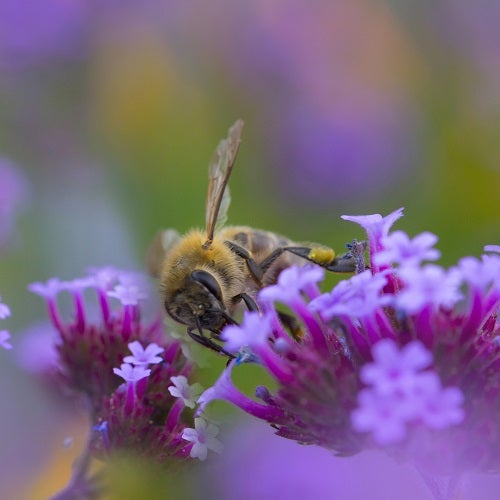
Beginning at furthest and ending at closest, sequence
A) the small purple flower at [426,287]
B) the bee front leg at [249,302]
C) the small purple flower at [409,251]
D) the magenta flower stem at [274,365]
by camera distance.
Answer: the bee front leg at [249,302] < the magenta flower stem at [274,365] < the small purple flower at [409,251] < the small purple flower at [426,287]

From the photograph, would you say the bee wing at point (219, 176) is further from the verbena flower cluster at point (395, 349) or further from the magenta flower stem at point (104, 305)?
the verbena flower cluster at point (395, 349)

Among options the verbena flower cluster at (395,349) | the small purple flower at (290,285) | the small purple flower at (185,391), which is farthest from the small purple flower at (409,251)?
the small purple flower at (185,391)

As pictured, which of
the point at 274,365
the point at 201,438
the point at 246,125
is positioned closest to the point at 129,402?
the point at 201,438

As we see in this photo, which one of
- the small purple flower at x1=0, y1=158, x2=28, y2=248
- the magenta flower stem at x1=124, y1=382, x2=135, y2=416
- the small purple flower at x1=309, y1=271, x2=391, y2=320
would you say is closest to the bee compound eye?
the magenta flower stem at x1=124, y1=382, x2=135, y2=416

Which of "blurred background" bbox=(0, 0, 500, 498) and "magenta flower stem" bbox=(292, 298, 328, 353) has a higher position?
"blurred background" bbox=(0, 0, 500, 498)

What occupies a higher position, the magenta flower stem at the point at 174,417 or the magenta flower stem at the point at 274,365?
the magenta flower stem at the point at 174,417

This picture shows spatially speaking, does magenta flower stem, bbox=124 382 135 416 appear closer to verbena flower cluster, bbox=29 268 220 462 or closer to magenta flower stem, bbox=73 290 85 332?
verbena flower cluster, bbox=29 268 220 462

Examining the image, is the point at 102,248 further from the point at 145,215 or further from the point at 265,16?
the point at 265,16
